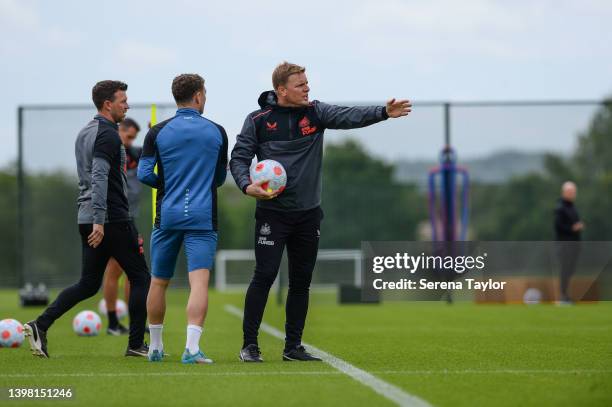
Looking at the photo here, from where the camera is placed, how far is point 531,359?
7949 millimetres

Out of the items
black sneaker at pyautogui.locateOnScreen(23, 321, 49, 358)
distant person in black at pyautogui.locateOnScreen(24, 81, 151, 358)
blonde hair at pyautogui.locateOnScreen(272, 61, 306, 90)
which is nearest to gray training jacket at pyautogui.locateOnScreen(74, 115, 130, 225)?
distant person in black at pyautogui.locateOnScreen(24, 81, 151, 358)

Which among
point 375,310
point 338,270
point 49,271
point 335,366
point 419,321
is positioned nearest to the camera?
point 335,366

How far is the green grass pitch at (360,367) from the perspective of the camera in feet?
18.9

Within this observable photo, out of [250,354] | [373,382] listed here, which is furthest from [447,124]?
[373,382]

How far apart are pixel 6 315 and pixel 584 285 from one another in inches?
338

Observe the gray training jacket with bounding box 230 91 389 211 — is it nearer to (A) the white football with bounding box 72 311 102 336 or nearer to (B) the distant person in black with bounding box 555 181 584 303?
(A) the white football with bounding box 72 311 102 336

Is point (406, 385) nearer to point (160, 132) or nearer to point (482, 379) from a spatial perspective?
point (482, 379)

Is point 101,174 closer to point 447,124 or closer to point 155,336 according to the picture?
point 155,336

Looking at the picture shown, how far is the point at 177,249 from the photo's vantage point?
7.58 meters

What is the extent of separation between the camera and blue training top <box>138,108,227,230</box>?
7379 mm

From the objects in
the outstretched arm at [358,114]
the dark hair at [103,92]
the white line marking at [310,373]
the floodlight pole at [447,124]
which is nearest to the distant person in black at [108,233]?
the dark hair at [103,92]

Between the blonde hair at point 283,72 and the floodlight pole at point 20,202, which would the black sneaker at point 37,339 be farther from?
the floodlight pole at point 20,202

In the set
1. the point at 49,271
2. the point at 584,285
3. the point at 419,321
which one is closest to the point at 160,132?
the point at 419,321

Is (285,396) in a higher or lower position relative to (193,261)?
lower
